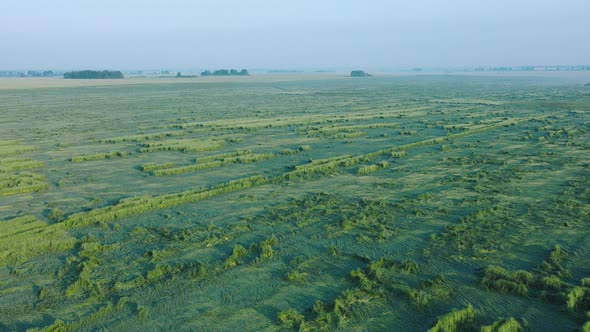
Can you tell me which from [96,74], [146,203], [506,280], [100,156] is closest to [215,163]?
[146,203]

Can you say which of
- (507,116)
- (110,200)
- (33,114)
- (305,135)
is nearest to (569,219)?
(110,200)

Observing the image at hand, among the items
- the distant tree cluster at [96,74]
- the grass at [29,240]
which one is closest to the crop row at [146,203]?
the grass at [29,240]

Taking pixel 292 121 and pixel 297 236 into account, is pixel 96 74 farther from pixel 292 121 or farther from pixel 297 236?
pixel 297 236

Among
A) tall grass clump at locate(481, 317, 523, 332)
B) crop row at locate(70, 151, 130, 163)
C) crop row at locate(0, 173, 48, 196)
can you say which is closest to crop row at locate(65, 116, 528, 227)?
crop row at locate(0, 173, 48, 196)

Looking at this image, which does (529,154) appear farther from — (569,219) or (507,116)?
(507,116)

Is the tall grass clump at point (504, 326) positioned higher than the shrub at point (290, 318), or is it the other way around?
the tall grass clump at point (504, 326)

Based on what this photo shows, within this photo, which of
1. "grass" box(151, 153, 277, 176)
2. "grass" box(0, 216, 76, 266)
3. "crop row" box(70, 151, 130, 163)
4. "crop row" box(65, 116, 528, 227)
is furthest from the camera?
"crop row" box(70, 151, 130, 163)

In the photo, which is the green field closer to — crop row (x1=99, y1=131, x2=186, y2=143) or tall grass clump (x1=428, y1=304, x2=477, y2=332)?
tall grass clump (x1=428, y1=304, x2=477, y2=332)

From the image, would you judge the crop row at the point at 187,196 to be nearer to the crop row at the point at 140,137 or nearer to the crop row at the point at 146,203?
the crop row at the point at 146,203
